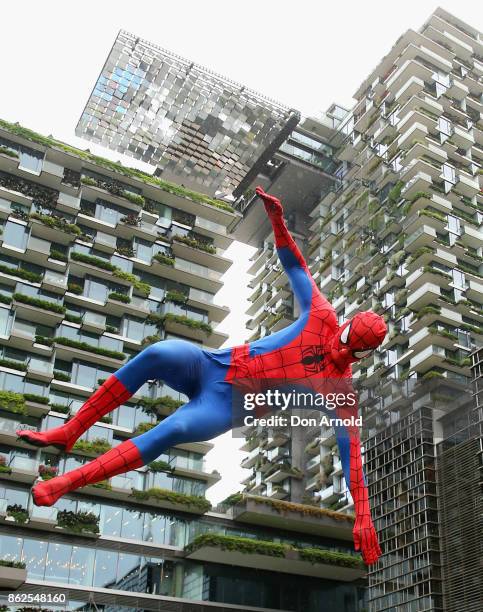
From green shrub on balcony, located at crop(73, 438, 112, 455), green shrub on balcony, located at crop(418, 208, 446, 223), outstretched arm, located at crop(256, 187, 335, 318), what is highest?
green shrub on balcony, located at crop(418, 208, 446, 223)

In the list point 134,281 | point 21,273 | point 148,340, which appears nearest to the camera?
point 21,273

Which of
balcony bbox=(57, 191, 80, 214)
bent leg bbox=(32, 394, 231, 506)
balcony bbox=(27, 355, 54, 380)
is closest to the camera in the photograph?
bent leg bbox=(32, 394, 231, 506)

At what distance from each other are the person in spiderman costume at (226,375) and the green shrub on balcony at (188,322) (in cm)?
2551

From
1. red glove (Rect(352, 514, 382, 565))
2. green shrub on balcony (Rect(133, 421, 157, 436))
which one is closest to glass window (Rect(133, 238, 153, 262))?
green shrub on balcony (Rect(133, 421, 157, 436))

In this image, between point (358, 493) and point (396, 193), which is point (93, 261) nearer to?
point (396, 193)

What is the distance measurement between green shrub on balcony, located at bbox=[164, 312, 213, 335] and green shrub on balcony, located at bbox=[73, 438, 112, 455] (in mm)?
7369

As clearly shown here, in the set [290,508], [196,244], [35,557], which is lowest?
[35,557]

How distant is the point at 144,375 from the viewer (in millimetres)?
13852

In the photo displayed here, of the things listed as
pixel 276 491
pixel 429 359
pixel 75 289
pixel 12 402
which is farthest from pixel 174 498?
pixel 276 491

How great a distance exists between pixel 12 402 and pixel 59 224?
32.0ft

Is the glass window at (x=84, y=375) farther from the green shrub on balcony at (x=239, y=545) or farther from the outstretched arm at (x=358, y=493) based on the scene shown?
the outstretched arm at (x=358, y=493)

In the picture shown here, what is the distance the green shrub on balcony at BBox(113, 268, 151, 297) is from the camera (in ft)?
134

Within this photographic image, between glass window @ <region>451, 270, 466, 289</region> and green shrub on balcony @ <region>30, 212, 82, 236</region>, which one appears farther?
glass window @ <region>451, 270, 466, 289</region>

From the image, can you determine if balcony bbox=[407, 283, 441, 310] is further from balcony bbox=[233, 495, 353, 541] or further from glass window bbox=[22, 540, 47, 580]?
glass window bbox=[22, 540, 47, 580]
